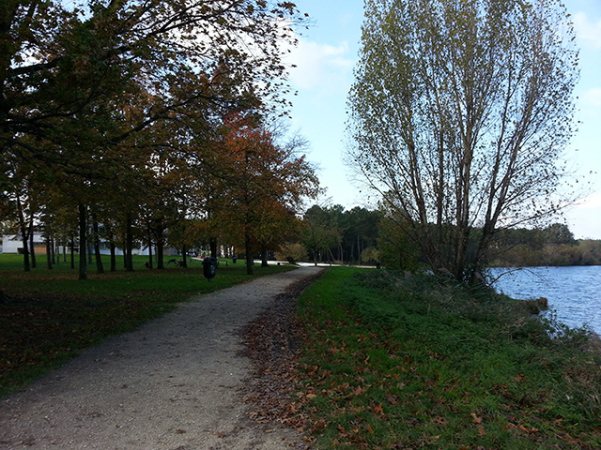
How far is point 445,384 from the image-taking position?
18.5 feet

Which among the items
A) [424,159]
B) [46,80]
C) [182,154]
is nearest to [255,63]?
[182,154]

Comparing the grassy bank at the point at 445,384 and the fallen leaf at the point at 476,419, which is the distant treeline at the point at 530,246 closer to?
the grassy bank at the point at 445,384

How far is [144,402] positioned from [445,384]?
3.58m

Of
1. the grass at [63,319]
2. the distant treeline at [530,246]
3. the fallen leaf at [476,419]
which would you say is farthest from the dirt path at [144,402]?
the distant treeline at [530,246]

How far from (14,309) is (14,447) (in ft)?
24.7

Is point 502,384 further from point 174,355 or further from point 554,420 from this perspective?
point 174,355

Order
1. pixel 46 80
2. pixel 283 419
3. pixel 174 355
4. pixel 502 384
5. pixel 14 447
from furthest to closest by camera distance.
→ pixel 46 80 → pixel 174 355 → pixel 502 384 → pixel 283 419 → pixel 14 447

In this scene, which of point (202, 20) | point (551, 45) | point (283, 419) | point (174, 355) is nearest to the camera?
point (283, 419)

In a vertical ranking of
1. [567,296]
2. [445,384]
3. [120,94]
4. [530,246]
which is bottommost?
[567,296]

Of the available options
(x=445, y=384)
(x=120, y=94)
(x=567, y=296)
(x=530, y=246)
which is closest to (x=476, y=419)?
(x=445, y=384)

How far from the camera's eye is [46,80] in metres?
8.37

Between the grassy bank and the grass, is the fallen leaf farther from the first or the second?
the grass

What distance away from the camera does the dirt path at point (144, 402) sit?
403cm

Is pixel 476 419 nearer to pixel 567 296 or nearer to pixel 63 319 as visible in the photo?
pixel 63 319
